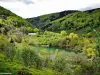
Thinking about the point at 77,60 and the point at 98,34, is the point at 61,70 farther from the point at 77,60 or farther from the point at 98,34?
the point at 98,34

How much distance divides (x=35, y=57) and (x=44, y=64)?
1613 centimetres

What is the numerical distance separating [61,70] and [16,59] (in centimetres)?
2255

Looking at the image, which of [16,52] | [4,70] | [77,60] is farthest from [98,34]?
[77,60]

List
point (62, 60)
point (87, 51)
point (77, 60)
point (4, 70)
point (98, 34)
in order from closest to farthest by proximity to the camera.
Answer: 1. point (98, 34)
2. point (4, 70)
3. point (62, 60)
4. point (77, 60)
5. point (87, 51)

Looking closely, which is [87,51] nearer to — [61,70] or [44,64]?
→ [44,64]

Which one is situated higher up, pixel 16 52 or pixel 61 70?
pixel 16 52

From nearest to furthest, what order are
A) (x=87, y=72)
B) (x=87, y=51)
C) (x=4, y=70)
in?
(x=4, y=70)
(x=87, y=72)
(x=87, y=51)

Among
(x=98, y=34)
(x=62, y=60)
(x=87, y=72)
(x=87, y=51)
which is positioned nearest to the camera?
(x=98, y=34)

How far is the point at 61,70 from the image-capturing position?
111 meters

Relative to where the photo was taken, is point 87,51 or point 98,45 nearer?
point 98,45

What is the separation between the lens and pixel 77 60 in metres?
139

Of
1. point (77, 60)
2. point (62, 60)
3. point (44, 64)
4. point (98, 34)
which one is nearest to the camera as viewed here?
point (98, 34)

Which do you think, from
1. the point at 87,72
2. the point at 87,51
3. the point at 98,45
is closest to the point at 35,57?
the point at 87,72

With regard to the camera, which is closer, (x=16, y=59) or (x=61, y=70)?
(x=61, y=70)
